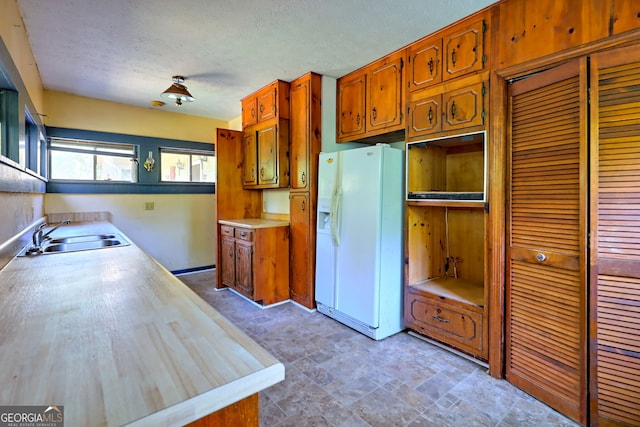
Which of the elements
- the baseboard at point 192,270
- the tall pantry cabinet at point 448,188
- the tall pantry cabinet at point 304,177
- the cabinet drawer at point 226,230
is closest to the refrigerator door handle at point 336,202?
the tall pantry cabinet at point 304,177

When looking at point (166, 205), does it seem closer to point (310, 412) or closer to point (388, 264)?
point (388, 264)

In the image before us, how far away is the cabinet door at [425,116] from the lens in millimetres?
2354

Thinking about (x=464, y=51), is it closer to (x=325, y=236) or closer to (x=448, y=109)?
(x=448, y=109)

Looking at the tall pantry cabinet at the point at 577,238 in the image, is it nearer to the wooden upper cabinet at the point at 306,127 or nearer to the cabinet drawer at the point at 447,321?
the cabinet drawer at the point at 447,321

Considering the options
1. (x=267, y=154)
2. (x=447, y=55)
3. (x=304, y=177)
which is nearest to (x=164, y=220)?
(x=267, y=154)

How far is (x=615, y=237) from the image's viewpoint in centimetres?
155

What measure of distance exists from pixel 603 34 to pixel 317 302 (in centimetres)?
292

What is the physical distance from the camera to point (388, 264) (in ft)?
8.63

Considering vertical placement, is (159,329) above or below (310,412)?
above

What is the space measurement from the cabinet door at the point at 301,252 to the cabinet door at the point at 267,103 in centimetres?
102

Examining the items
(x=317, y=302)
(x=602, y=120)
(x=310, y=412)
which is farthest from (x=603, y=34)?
(x=317, y=302)

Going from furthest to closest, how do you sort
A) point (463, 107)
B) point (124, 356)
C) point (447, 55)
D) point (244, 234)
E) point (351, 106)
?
point (244, 234), point (351, 106), point (447, 55), point (463, 107), point (124, 356)

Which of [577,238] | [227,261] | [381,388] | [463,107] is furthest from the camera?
[227,261]

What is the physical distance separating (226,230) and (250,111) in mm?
1605
